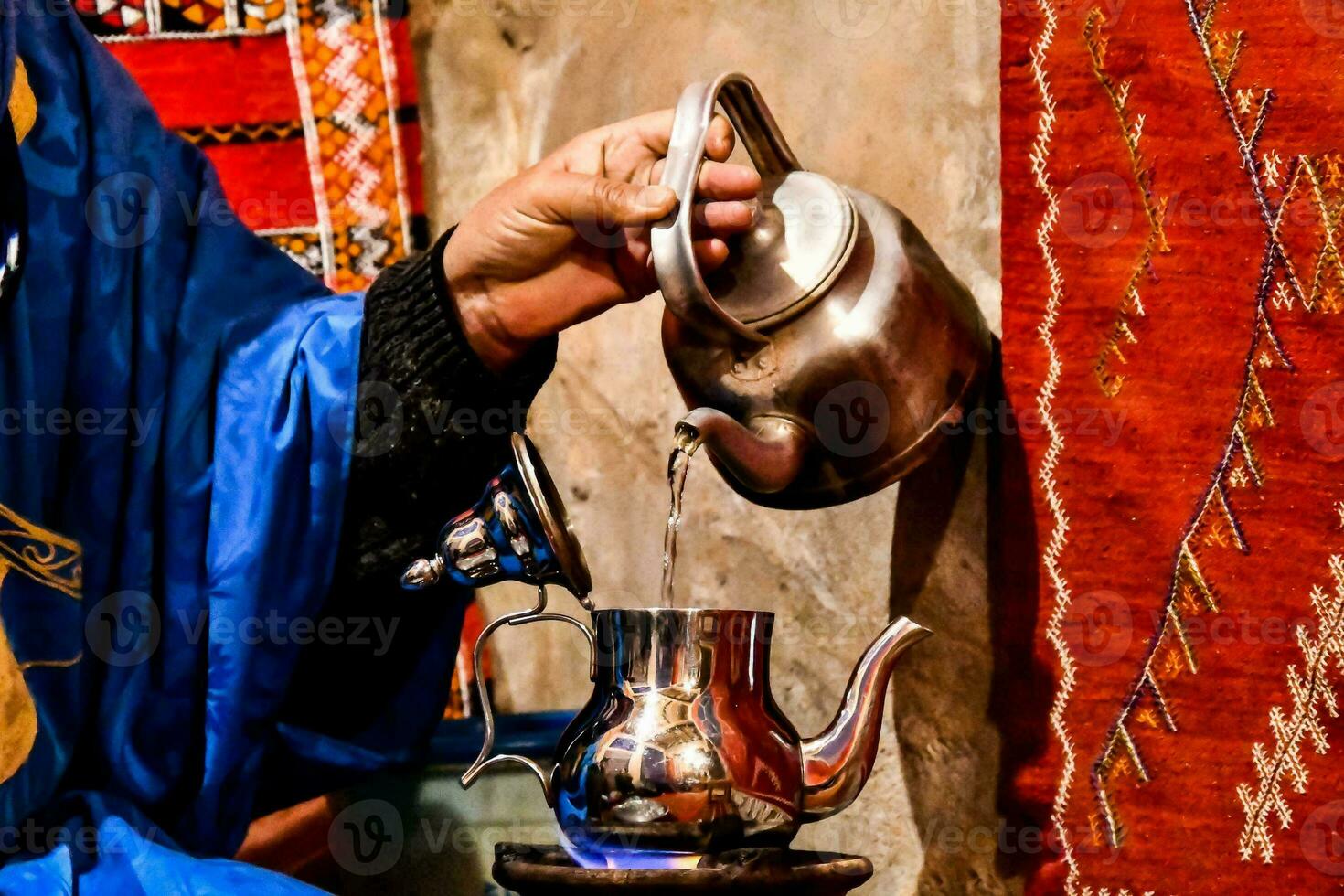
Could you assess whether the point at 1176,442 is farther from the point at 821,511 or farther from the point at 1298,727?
the point at 821,511

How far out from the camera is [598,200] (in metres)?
1.10

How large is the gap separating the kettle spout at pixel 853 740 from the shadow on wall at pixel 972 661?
26 cm

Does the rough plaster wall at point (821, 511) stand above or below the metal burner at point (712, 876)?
above

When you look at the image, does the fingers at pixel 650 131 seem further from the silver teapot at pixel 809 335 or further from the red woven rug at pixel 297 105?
the red woven rug at pixel 297 105

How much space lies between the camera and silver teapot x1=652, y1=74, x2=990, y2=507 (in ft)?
3.48

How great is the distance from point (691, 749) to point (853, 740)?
14 centimetres

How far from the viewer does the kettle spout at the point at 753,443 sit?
39.1 inches

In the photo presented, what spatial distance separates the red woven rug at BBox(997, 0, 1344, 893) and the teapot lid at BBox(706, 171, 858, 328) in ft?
0.68

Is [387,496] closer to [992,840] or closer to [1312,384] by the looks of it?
[992,840]

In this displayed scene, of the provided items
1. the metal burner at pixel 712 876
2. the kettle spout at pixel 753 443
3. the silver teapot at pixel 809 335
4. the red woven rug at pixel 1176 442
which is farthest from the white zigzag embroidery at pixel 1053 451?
the metal burner at pixel 712 876

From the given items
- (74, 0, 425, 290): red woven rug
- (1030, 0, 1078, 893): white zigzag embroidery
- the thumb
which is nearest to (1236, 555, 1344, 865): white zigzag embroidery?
(1030, 0, 1078, 893): white zigzag embroidery

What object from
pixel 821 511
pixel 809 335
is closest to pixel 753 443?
pixel 809 335

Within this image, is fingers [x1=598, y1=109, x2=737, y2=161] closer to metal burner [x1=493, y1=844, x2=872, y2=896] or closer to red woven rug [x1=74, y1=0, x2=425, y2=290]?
metal burner [x1=493, y1=844, x2=872, y2=896]

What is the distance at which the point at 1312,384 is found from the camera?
1075mm
